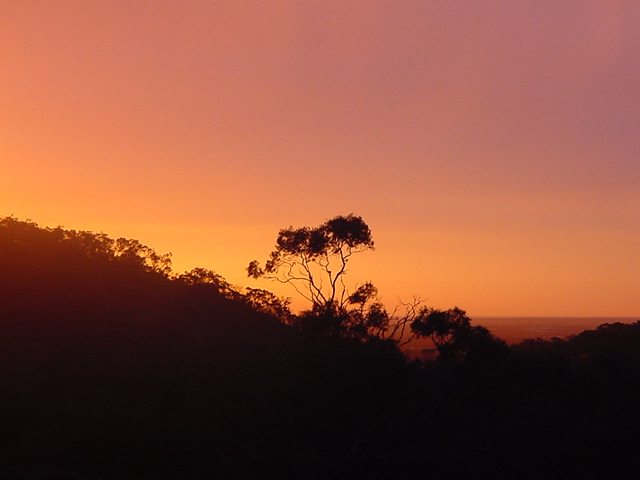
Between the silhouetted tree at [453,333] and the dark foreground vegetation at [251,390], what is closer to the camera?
the dark foreground vegetation at [251,390]

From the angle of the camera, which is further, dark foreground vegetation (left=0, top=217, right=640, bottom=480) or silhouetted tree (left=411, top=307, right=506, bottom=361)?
silhouetted tree (left=411, top=307, right=506, bottom=361)

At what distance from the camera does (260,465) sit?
80.9 feet

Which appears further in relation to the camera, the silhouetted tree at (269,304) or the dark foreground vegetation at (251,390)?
the silhouetted tree at (269,304)

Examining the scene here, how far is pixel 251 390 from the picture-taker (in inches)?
1212

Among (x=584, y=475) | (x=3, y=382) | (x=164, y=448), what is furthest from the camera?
(x=584, y=475)

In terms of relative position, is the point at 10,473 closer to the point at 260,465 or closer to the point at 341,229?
the point at 260,465

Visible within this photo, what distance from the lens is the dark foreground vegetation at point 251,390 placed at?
23.9 m

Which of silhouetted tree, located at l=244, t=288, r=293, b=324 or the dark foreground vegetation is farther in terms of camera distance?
silhouetted tree, located at l=244, t=288, r=293, b=324

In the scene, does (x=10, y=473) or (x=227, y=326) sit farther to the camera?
(x=227, y=326)

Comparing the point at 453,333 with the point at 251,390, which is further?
the point at 453,333

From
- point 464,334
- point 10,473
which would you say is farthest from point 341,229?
point 10,473

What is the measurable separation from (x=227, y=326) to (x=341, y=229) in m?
11.7

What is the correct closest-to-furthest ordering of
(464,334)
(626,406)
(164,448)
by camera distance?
(164,448) → (626,406) → (464,334)

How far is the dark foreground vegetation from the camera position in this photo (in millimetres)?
23922
